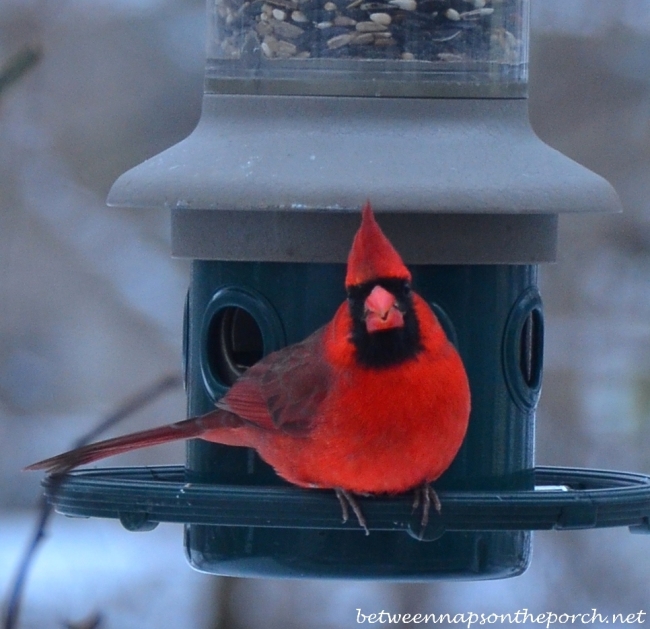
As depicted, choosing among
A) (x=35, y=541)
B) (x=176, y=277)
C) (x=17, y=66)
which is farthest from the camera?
(x=176, y=277)

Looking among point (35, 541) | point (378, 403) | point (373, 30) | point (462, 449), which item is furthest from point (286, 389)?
point (35, 541)

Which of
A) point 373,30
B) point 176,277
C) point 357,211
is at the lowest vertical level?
point 176,277

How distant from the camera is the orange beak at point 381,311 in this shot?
3.20 metres

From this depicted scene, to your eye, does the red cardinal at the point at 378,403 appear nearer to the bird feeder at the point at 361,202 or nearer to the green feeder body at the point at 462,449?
the bird feeder at the point at 361,202

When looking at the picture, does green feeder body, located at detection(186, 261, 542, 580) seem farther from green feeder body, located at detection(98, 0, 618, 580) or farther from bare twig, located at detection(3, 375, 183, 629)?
bare twig, located at detection(3, 375, 183, 629)

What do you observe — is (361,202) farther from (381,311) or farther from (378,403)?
(378,403)

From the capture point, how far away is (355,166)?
3461mm

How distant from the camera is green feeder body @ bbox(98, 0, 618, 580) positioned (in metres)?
3.52

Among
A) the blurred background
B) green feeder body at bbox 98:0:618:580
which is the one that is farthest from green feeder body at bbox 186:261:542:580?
the blurred background

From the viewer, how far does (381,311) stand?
3.20 meters

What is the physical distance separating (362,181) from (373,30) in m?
0.52

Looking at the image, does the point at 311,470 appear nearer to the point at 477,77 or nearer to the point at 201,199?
the point at 201,199

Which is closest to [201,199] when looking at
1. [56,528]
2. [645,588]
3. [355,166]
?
[355,166]

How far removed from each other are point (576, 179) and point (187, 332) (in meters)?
1.18
